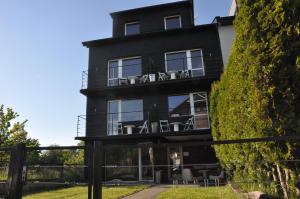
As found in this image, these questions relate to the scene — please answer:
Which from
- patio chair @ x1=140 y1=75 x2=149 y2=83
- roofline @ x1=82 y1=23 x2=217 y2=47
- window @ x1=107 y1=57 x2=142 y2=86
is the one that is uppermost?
roofline @ x1=82 y1=23 x2=217 y2=47

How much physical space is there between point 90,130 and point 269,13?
12.4 m

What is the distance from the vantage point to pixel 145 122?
14.2 meters

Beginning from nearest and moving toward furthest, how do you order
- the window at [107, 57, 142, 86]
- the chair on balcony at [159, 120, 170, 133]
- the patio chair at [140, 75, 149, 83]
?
the chair on balcony at [159, 120, 170, 133] → the patio chair at [140, 75, 149, 83] → the window at [107, 57, 142, 86]

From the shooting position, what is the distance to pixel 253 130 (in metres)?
5.13

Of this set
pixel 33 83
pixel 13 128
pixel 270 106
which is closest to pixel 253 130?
pixel 270 106

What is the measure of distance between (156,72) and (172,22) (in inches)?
159

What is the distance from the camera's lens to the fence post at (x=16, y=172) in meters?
2.90

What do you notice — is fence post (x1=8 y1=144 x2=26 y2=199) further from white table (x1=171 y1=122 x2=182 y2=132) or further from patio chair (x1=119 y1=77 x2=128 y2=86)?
patio chair (x1=119 y1=77 x2=128 y2=86)

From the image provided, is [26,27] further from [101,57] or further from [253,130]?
[253,130]

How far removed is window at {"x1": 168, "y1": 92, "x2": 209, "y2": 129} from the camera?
45.9ft

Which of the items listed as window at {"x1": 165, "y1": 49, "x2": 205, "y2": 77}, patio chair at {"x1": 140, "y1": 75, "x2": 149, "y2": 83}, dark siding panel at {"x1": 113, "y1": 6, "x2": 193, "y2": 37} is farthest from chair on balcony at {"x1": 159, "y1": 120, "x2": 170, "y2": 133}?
dark siding panel at {"x1": 113, "y1": 6, "x2": 193, "y2": 37}

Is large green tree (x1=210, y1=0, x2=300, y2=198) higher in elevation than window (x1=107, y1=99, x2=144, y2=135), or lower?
lower

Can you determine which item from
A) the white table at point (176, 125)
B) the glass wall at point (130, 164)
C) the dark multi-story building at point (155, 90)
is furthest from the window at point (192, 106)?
the glass wall at point (130, 164)

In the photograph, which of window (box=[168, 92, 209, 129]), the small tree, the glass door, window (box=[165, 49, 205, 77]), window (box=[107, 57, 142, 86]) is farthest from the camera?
the small tree
